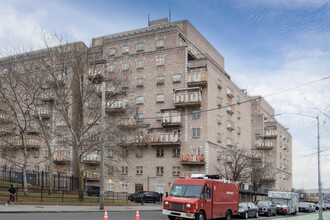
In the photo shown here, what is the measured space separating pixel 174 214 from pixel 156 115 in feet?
113

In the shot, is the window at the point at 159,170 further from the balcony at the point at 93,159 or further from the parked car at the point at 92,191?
the balcony at the point at 93,159

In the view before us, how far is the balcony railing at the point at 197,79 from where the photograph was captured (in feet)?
169

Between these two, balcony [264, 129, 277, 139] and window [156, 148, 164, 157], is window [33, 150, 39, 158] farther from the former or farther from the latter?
balcony [264, 129, 277, 139]

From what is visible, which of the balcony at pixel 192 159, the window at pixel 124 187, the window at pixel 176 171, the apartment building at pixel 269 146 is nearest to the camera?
the balcony at pixel 192 159

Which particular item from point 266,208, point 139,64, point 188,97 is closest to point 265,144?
point 188,97

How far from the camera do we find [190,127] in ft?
173

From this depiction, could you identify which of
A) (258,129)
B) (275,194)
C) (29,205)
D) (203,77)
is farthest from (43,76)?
(258,129)

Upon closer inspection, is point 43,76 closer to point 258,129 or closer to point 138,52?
point 138,52

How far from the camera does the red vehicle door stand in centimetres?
2114

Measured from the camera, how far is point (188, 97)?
51281mm

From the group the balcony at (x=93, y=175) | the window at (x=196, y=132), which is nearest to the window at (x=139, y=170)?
the balcony at (x=93, y=175)

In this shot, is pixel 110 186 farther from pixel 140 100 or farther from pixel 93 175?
pixel 140 100

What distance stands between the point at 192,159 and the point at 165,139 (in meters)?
5.10

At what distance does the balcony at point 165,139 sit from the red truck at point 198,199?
89.8 feet
